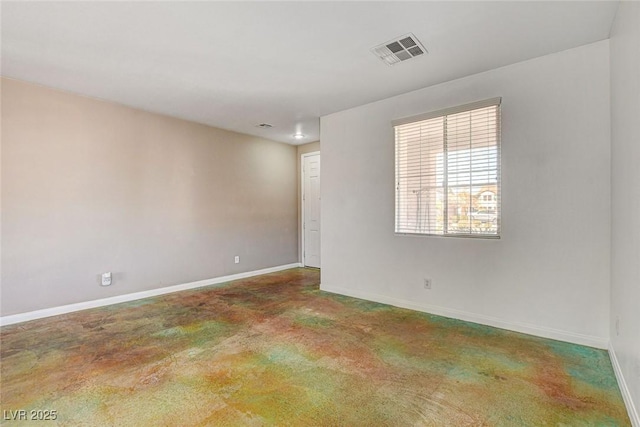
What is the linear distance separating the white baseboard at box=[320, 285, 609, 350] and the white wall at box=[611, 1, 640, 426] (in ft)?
0.89

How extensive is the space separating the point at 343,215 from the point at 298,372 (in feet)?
8.34

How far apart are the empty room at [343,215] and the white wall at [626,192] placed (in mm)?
37

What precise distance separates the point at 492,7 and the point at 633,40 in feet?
2.81

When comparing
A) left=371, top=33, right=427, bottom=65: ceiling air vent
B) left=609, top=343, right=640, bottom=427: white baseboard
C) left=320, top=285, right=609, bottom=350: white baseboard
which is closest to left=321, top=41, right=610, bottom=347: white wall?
left=320, top=285, right=609, bottom=350: white baseboard

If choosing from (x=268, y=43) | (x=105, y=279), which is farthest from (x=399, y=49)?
(x=105, y=279)

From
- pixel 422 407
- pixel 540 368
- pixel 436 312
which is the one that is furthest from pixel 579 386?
pixel 436 312

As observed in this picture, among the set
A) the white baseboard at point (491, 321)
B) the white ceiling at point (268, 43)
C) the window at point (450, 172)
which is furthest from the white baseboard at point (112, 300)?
the window at point (450, 172)

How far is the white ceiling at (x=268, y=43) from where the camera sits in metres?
2.26

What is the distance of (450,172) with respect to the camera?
352 cm

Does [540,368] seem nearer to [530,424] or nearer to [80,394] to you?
[530,424]

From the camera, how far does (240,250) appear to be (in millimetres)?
5727

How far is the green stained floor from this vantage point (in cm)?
185

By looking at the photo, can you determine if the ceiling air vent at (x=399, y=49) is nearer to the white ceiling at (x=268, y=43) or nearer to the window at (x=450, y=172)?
the white ceiling at (x=268, y=43)

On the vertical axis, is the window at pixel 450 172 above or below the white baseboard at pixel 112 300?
above
